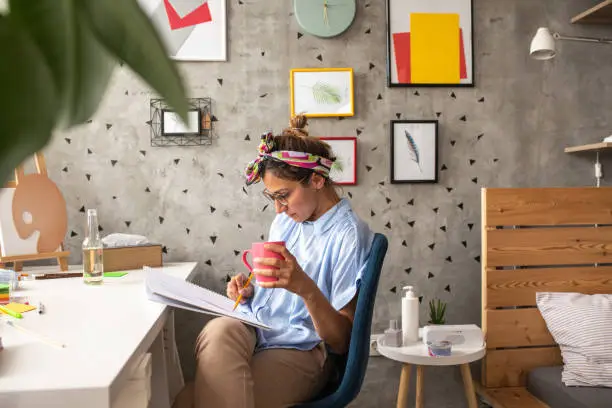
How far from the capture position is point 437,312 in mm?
2354

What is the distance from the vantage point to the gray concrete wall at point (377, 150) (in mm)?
2359

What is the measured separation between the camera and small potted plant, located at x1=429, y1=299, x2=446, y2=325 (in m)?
2.32

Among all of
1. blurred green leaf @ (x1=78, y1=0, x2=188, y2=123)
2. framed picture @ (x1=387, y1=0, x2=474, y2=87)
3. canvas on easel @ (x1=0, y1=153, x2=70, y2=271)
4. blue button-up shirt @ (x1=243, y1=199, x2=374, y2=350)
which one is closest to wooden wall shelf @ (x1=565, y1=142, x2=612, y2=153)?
framed picture @ (x1=387, y1=0, x2=474, y2=87)

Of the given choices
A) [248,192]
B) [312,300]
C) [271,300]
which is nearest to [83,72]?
[312,300]

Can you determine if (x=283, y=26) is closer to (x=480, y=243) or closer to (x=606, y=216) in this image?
(x=480, y=243)

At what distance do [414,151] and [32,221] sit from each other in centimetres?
159

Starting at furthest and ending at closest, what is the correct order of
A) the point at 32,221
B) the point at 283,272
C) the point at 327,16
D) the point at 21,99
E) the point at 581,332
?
1. the point at 327,16
2. the point at 581,332
3. the point at 32,221
4. the point at 283,272
5. the point at 21,99

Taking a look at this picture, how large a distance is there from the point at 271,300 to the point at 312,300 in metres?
0.34

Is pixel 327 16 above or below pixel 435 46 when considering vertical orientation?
above

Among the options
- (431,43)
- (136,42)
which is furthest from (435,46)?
(136,42)

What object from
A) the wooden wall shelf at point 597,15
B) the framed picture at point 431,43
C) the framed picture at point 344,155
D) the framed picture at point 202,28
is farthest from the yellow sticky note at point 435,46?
the framed picture at point 202,28

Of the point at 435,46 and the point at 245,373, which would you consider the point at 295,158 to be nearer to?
the point at 245,373

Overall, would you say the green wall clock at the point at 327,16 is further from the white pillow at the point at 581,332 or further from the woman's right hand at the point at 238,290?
the white pillow at the point at 581,332

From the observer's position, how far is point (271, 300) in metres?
1.59
